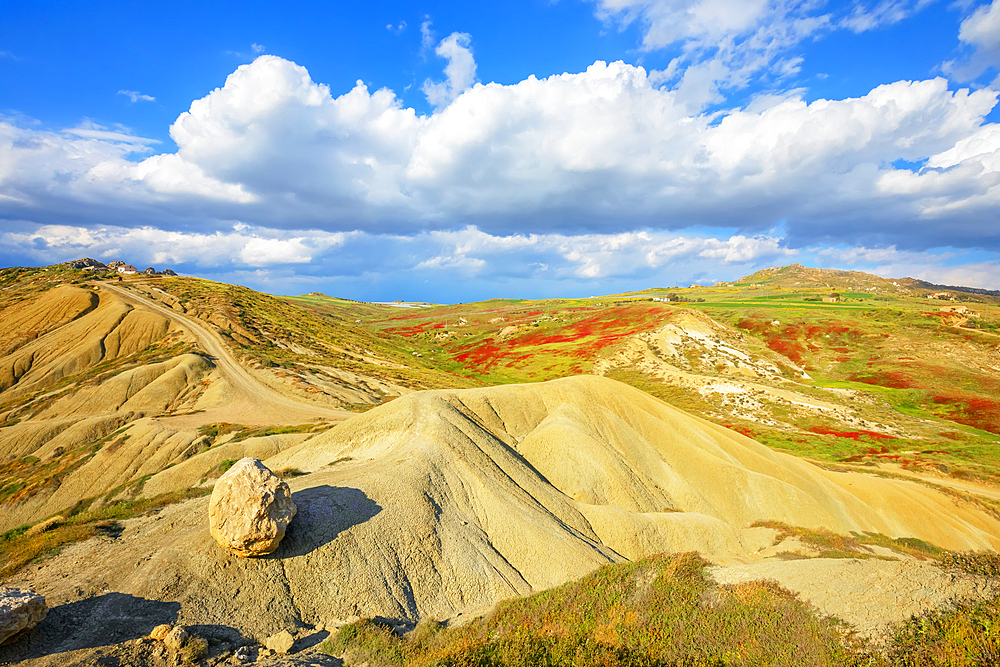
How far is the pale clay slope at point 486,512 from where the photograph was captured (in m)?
18.0

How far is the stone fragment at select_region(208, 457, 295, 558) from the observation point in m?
18.0

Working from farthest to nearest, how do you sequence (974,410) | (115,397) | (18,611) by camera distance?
(974,410), (115,397), (18,611)

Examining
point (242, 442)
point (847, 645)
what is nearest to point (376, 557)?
point (847, 645)

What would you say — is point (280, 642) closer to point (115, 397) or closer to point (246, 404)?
point (246, 404)

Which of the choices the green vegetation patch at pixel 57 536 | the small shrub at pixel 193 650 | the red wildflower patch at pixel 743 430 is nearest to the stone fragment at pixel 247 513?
the small shrub at pixel 193 650

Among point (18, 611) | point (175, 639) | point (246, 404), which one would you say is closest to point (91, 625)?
point (18, 611)

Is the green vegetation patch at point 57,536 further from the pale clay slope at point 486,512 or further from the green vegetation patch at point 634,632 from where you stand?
the green vegetation patch at point 634,632

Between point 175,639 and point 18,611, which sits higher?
point 18,611

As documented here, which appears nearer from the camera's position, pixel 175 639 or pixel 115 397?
pixel 175 639

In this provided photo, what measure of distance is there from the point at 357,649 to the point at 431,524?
824 centimetres

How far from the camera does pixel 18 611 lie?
12672 millimetres

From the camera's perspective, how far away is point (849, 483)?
152 feet

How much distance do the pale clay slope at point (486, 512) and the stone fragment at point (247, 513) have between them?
951mm

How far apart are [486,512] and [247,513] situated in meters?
13.5
